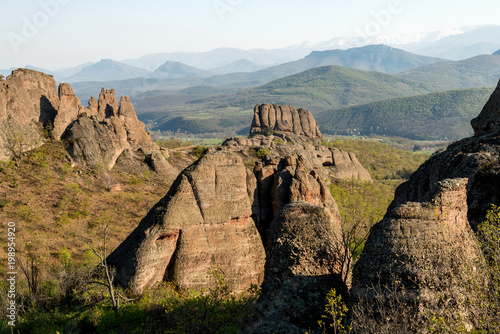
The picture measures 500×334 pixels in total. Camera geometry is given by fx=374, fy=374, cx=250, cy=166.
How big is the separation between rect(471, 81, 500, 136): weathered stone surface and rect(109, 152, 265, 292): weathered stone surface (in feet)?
90.2

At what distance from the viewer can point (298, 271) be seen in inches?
721

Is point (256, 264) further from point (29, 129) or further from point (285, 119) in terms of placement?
point (285, 119)

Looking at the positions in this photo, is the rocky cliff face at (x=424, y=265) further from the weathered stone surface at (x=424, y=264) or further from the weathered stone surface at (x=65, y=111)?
the weathered stone surface at (x=65, y=111)

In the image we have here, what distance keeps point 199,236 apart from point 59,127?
163ft

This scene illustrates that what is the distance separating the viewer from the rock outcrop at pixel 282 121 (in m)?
136

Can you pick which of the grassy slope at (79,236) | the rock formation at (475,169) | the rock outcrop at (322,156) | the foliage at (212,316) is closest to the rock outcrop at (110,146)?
the grassy slope at (79,236)

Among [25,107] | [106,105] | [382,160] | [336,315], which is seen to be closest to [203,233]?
[336,315]

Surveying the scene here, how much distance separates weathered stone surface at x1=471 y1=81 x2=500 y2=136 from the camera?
1510 inches

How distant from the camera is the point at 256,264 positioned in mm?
26594

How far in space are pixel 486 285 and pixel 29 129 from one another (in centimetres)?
6464

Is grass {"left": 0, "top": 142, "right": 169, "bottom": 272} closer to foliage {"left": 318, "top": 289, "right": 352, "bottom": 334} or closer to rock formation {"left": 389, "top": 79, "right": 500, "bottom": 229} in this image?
foliage {"left": 318, "top": 289, "right": 352, "bottom": 334}

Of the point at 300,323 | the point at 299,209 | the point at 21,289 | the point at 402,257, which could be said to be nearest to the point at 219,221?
the point at 299,209

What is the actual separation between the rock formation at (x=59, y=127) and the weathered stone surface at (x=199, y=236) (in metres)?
40.1

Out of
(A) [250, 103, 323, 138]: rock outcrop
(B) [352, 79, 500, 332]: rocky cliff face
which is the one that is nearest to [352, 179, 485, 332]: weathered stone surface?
(B) [352, 79, 500, 332]: rocky cliff face
